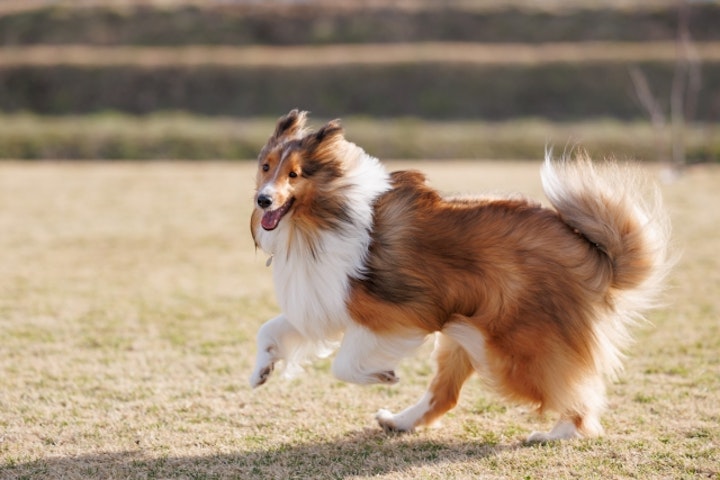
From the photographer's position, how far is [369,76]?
2492 centimetres

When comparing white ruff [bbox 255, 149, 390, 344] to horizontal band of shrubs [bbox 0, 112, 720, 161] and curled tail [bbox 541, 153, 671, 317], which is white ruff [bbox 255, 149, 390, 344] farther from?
horizontal band of shrubs [bbox 0, 112, 720, 161]

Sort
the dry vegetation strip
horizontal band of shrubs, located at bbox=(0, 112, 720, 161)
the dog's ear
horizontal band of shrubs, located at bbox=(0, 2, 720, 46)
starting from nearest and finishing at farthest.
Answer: the dog's ear → horizontal band of shrubs, located at bbox=(0, 112, 720, 161) → the dry vegetation strip → horizontal band of shrubs, located at bbox=(0, 2, 720, 46)

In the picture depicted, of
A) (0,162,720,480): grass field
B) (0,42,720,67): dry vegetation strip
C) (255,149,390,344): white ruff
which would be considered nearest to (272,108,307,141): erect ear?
(255,149,390,344): white ruff

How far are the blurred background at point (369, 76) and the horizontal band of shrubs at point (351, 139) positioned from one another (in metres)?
0.05

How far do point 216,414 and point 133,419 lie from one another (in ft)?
1.40

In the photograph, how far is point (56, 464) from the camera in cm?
383

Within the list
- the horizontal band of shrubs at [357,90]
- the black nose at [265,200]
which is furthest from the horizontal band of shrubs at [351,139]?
the black nose at [265,200]

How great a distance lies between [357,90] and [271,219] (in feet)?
68.8

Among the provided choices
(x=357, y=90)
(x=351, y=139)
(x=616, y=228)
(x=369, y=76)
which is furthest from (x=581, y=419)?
(x=369, y=76)

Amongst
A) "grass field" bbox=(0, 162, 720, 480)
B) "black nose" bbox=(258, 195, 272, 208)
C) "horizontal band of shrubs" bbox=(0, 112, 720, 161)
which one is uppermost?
"black nose" bbox=(258, 195, 272, 208)

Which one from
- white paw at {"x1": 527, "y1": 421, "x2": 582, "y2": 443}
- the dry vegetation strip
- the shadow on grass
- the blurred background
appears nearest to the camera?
the shadow on grass

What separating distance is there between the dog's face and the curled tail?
103 centimetres

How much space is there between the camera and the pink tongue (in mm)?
3863

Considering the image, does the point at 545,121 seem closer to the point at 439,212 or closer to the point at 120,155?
the point at 120,155
